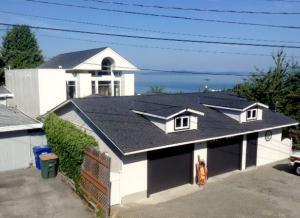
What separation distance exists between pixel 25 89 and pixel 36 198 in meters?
14.9

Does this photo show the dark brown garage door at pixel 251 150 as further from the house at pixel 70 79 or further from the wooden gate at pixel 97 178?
the house at pixel 70 79

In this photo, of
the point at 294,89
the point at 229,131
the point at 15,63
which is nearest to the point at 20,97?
the point at 229,131

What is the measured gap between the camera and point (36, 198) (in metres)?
14.4

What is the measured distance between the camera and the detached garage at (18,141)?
1798cm

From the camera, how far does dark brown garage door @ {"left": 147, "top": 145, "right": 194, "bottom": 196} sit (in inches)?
611

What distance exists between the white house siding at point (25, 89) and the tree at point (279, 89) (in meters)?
16.4

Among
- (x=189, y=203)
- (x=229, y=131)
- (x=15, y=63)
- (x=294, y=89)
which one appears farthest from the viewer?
(x=15, y=63)

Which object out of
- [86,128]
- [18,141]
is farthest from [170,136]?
[18,141]

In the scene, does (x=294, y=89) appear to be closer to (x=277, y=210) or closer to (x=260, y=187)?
(x=260, y=187)

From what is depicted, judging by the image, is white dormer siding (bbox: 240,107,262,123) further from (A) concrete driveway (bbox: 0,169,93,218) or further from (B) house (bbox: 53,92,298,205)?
(A) concrete driveway (bbox: 0,169,93,218)

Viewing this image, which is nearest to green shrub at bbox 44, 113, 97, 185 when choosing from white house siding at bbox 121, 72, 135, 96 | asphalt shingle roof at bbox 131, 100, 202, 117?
asphalt shingle roof at bbox 131, 100, 202, 117

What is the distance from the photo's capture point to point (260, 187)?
16859 mm

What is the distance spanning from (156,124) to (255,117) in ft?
25.3

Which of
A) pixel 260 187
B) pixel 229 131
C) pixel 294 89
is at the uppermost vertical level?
pixel 294 89
